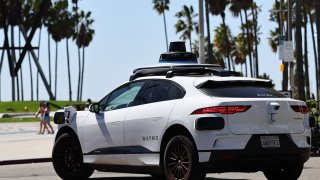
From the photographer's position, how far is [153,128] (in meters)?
12.3

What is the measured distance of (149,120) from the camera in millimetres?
12453

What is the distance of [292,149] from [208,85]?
1.44 metres

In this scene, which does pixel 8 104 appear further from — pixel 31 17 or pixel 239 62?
pixel 239 62

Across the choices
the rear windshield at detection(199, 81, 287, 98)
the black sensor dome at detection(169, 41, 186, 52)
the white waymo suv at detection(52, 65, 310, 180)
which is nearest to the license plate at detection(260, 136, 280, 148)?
the white waymo suv at detection(52, 65, 310, 180)

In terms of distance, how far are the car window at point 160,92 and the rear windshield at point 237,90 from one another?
0.49 metres

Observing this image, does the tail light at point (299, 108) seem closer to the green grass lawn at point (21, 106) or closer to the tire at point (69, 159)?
the tire at point (69, 159)

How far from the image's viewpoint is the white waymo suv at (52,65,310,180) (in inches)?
452

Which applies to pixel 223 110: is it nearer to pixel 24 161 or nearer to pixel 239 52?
pixel 24 161

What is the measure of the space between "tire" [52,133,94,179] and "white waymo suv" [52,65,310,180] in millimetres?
461

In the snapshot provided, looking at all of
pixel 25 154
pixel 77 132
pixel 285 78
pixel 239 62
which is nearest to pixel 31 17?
pixel 239 62

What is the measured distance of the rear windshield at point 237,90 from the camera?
11.8 metres

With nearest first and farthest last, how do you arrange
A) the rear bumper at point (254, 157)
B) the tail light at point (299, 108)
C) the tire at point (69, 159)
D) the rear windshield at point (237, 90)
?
the rear bumper at point (254, 157), the rear windshield at point (237, 90), the tail light at point (299, 108), the tire at point (69, 159)

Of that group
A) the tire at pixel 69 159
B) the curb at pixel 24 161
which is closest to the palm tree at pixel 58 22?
the curb at pixel 24 161

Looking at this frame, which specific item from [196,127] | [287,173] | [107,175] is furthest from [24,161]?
[196,127]
